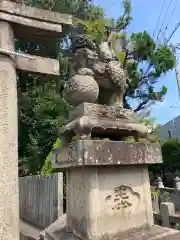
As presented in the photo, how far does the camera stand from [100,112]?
8.59ft

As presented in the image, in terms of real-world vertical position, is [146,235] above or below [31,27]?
below

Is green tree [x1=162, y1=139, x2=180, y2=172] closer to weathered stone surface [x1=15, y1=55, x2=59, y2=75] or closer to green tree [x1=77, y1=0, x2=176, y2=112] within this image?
green tree [x1=77, y1=0, x2=176, y2=112]

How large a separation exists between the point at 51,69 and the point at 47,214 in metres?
4.60

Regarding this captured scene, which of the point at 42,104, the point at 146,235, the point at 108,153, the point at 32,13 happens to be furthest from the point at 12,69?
the point at 42,104

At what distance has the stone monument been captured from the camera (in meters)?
2.29

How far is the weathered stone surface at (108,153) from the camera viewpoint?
225 centimetres

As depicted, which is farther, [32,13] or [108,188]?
[32,13]

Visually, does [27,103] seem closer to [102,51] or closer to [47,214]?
[47,214]

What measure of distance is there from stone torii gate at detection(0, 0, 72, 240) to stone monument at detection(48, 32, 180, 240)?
14.9 inches

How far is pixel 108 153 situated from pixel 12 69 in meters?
1.30

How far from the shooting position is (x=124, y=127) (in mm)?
2611

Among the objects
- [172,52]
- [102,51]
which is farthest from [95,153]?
[172,52]

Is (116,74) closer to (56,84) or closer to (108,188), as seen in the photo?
(108,188)

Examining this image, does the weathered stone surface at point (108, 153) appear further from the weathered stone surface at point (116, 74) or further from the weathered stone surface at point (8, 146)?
the weathered stone surface at point (116, 74)
